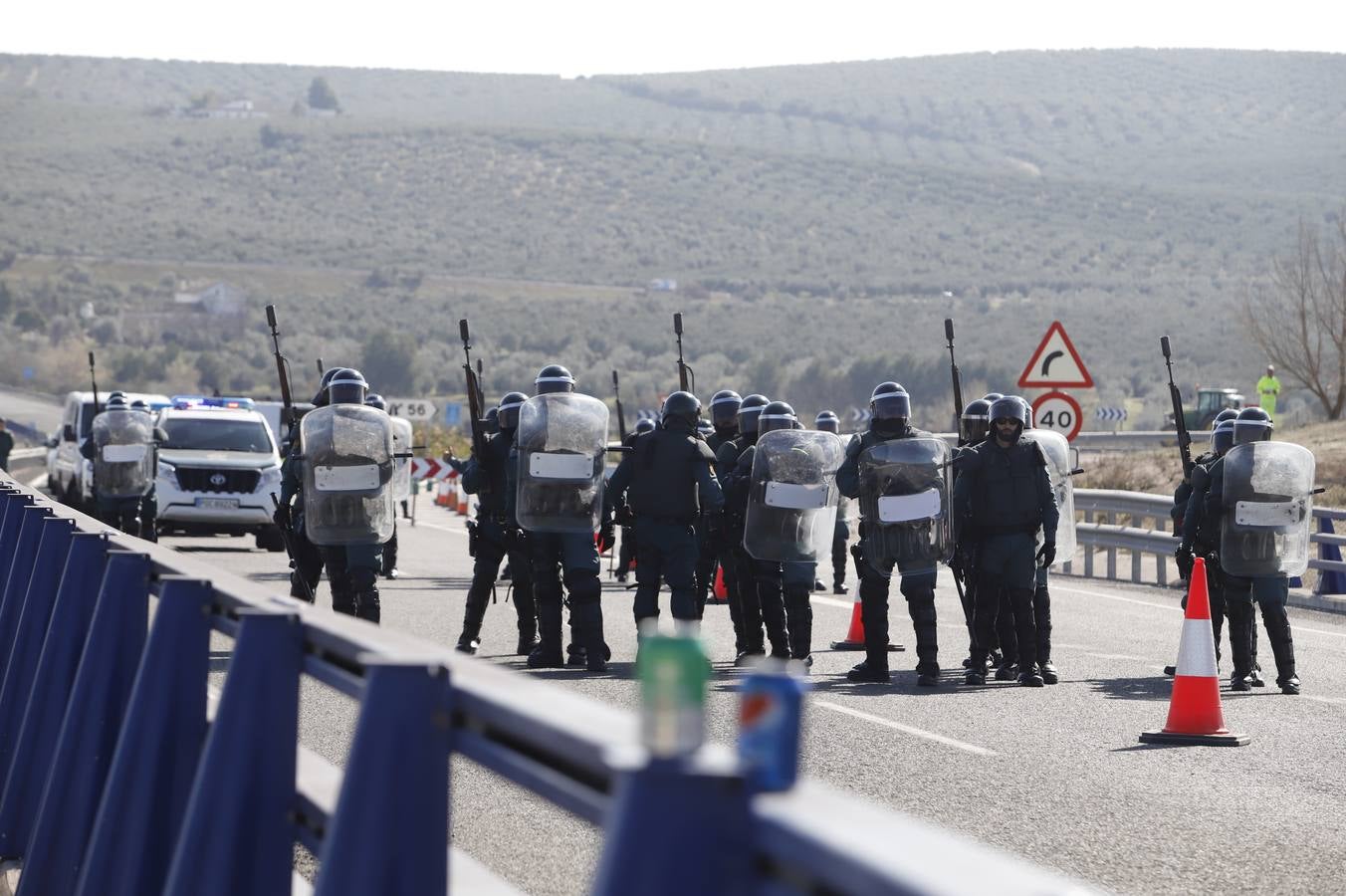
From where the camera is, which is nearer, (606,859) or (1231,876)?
(606,859)

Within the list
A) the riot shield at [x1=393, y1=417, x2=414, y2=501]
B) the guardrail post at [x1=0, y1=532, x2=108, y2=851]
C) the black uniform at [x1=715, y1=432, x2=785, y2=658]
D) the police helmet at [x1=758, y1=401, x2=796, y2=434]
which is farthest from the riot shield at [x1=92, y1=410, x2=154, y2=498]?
the guardrail post at [x1=0, y1=532, x2=108, y2=851]

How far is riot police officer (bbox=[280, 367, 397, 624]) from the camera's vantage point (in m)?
14.1

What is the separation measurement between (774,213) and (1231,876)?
14340 cm

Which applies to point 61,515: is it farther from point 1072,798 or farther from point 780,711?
point 780,711

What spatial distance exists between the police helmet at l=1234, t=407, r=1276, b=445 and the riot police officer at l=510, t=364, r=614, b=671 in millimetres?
3859

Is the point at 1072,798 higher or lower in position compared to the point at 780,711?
lower

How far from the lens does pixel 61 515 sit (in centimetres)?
783

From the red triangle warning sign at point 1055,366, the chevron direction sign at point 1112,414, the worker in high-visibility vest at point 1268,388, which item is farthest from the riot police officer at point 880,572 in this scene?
the chevron direction sign at point 1112,414

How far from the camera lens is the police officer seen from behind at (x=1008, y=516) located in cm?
1412

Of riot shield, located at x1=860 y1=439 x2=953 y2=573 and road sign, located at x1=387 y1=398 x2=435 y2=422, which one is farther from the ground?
road sign, located at x1=387 y1=398 x2=435 y2=422

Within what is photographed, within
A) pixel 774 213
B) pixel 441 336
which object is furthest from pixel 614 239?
pixel 441 336

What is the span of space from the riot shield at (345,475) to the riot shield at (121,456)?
9.05 metres

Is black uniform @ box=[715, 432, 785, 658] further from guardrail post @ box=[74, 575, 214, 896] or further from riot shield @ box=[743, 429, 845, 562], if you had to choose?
guardrail post @ box=[74, 575, 214, 896]

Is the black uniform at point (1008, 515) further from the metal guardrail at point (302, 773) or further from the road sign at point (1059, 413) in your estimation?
the road sign at point (1059, 413)
